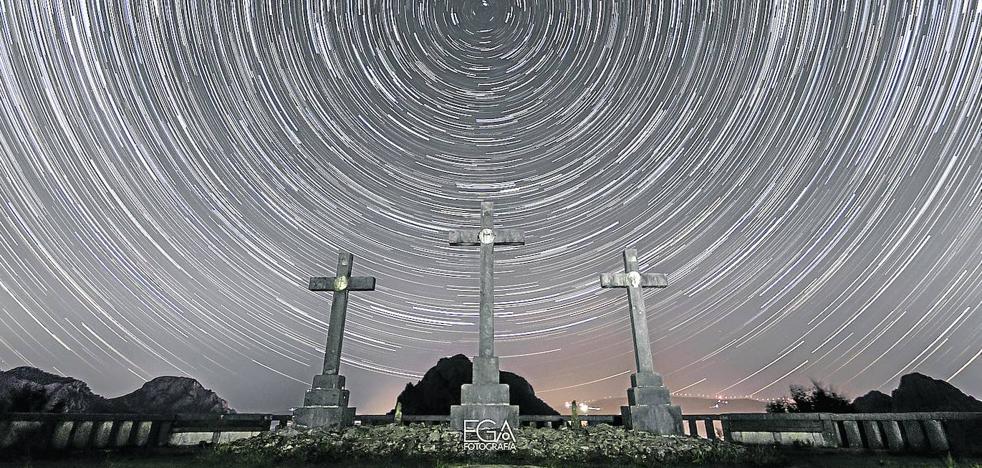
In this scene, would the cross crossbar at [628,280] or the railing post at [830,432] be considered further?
the cross crossbar at [628,280]

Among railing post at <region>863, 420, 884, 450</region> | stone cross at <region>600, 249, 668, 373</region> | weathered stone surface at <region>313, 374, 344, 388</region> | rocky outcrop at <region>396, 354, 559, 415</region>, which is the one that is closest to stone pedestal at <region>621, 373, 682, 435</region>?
stone cross at <region>600, 249, 668, 373</region>

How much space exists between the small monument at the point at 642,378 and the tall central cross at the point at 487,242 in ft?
8.60

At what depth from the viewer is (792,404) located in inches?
877

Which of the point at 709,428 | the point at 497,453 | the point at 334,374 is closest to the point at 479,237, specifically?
the point at 334,374

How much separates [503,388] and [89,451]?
724 centimetres

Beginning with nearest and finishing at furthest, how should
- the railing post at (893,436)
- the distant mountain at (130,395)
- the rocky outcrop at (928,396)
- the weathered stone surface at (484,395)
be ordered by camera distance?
the railing post at (893,436) → the weathered stone surface at (484,395) → the rocky outcrop at (928,396) → the distant mountain at (130,395)

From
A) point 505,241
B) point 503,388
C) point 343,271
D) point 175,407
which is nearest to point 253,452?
point 503,388

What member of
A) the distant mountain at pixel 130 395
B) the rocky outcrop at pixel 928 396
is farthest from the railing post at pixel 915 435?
the distant mountain at pixel 130 395

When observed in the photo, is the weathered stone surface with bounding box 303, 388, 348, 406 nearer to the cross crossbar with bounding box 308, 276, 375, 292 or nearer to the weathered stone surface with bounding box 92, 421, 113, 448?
the cross crossbar with bounding box 308, 276, 375, 292

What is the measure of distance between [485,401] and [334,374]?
12.3 ft

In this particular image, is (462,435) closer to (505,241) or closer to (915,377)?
(505,241)

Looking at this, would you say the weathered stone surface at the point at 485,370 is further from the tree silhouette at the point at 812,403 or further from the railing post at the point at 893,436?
the tree silhouette at the point at 812,403

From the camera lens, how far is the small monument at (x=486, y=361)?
9.18 meters

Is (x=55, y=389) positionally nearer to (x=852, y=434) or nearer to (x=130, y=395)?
(x=130, y=395)
